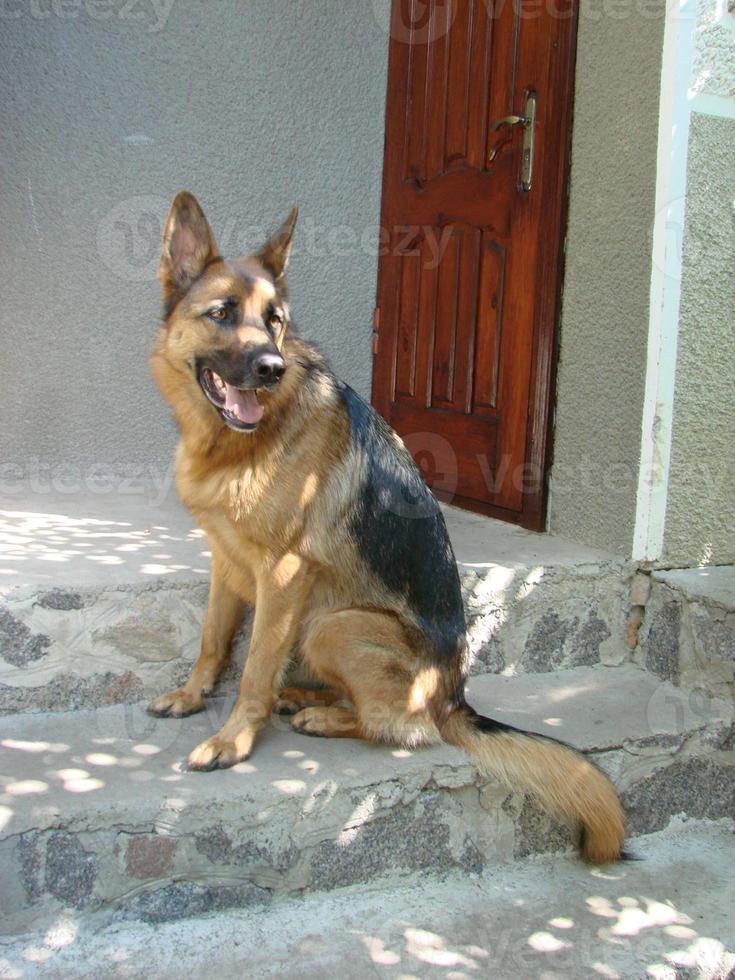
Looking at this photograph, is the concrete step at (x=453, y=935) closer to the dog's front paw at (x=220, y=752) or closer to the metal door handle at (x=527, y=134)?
the dog's front paw at (x=220, y=752)

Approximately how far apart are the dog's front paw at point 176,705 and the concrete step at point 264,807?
5 centimetres

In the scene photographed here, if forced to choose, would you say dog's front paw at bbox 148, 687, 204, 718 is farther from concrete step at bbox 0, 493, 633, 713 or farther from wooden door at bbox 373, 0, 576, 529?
wooden door at bbox 373, 0, 576, 529

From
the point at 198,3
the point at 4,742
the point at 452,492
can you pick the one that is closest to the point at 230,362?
the point at 4,742

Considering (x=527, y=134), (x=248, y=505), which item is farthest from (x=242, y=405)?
(x=527, y=134)

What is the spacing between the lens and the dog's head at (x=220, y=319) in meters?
2.72

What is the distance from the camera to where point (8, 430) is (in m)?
4.90

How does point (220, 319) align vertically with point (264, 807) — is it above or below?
above

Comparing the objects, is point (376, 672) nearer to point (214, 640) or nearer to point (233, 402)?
point (214, 640)

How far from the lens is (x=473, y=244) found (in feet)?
15.5

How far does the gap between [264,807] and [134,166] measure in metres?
3.70

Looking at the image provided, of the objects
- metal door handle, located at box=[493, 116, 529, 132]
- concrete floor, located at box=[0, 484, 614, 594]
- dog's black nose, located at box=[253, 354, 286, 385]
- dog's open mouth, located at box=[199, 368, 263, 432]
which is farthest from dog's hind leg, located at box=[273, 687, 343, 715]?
metal door handle, located at box=[493, 116, 529, 132]

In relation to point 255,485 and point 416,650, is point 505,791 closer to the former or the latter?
point 416,650

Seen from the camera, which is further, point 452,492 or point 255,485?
point 452,492

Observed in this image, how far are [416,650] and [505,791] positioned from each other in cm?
50
